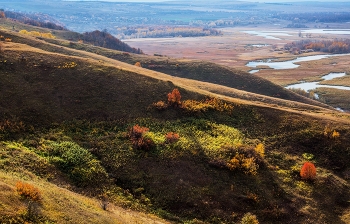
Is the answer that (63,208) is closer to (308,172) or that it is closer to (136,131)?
(136,131)

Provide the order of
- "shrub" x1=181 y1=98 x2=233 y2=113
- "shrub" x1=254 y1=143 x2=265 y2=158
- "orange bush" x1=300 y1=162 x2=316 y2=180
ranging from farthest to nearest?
"shrub" x1=181 y1=98 x2=233 y2=113
"shrub" x1=254 y1=143 x2=265 y2=158
"orange bush" x1=300 y1=162 x2=316 y2=180

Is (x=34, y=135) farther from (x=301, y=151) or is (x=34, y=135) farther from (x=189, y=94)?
(x=301, y=151)

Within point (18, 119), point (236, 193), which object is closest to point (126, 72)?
point (18, 119)

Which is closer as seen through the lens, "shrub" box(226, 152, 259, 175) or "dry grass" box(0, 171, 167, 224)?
"dry grass" box(0, 171, 167, 224)

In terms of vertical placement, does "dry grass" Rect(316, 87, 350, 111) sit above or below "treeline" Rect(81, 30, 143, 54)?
below

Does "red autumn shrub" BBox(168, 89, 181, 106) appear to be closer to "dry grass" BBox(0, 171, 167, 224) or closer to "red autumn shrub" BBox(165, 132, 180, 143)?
"red autumn shrub" BBox(165, 132, 180, 143)

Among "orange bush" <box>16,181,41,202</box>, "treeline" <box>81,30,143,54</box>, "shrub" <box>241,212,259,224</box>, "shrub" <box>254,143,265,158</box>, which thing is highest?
"treeline" <box>81,30,143,54</box>

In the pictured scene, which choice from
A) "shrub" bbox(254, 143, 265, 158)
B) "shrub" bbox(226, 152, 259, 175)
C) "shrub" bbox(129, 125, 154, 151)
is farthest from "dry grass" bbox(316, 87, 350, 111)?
"shrub" bbox(129, 125, 154, 151)

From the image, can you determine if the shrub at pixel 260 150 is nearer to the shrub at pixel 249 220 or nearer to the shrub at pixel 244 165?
the shrub at pixel 244 165

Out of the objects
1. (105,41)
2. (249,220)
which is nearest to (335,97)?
(249,220)
